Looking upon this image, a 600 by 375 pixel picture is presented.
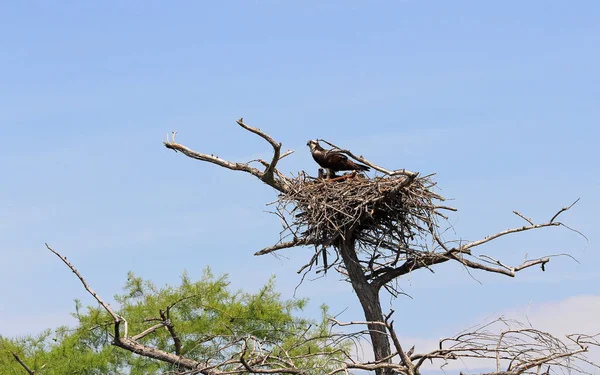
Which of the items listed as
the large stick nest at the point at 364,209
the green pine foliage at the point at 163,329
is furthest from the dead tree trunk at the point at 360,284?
the green pine foliage at the point at 163,329

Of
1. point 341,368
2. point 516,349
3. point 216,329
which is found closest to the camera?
point 341,368

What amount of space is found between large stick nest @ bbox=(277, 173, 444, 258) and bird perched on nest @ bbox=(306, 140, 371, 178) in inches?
8.4

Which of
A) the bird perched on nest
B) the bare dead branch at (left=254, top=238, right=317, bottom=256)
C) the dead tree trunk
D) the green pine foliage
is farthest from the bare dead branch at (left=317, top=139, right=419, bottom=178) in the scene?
the green pine foliage

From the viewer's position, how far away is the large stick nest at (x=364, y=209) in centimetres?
768

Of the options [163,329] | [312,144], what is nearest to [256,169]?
[312,144]

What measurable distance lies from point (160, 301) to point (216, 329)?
2.37 metres

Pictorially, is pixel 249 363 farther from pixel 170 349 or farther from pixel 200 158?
pixel 170 349

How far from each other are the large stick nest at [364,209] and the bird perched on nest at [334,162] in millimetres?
212

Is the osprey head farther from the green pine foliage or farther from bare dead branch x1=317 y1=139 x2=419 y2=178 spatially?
the green pine foliage

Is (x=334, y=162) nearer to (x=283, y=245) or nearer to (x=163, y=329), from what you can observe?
→ (x=283, y=245)

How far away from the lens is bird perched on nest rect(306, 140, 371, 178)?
8422 mm

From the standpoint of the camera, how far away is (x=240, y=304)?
18.3 meters

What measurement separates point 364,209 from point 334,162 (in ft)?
3.16

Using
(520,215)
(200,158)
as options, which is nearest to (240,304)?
(200,158)
